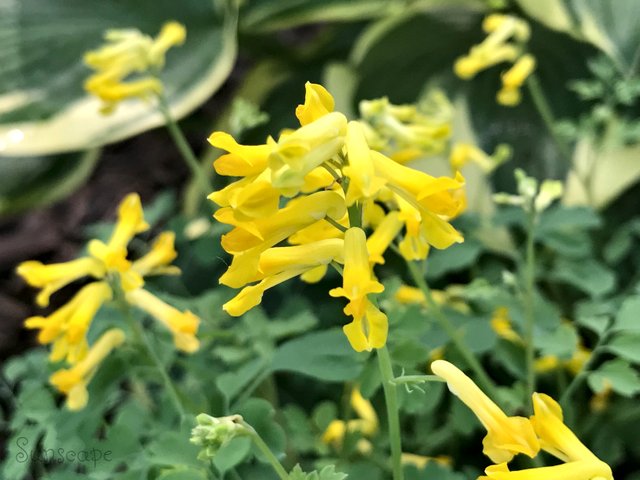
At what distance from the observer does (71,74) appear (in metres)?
1.08

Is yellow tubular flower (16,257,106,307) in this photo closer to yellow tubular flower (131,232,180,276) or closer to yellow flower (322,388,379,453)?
yellow tubular flower (131,232,180,276)

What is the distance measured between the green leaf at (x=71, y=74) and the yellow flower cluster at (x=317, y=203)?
2.30 feet

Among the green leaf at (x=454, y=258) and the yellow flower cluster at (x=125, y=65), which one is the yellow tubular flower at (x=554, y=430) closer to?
the green leaf at (x=454, y=258)

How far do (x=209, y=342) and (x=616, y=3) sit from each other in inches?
24.4

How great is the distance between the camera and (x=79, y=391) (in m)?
0.56

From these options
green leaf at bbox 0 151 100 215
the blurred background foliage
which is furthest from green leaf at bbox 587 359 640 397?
green leaf at bbox 0 151 100 215

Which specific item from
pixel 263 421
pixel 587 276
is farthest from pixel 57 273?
pixel 587 276

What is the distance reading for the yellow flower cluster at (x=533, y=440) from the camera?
1.09 ft

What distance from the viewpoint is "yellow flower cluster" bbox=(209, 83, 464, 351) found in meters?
0.32

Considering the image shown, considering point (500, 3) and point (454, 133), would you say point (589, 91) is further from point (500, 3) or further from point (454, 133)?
point (454, 133)

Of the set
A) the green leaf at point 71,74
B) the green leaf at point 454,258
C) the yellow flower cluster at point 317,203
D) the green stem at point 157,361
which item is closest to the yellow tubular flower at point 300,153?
the yellow flower cluster at point 317,203

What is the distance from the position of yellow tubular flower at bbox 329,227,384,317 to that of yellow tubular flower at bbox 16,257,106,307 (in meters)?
0.28

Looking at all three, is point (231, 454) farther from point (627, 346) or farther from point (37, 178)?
point (37, 178)

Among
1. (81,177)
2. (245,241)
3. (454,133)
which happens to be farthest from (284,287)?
(245,241)
